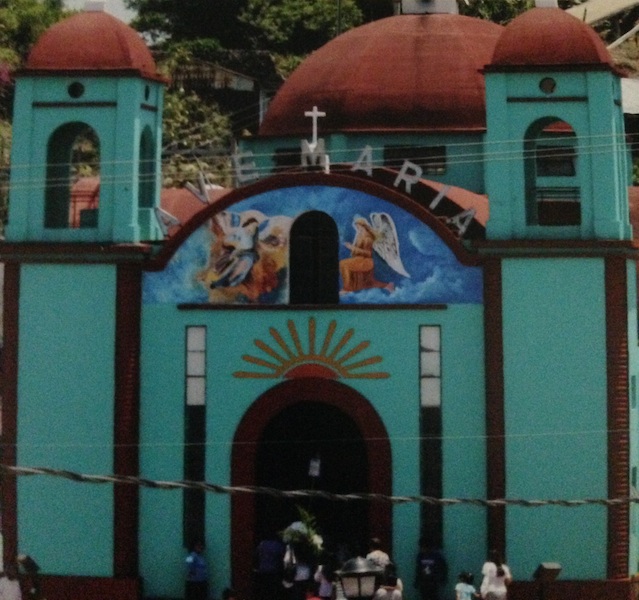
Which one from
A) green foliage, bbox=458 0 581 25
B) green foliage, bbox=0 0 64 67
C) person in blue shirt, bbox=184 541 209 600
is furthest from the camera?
green foliage, bbox=0 0 64 67

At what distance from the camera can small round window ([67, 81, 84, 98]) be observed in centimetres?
3073

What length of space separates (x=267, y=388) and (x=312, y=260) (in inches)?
84.9

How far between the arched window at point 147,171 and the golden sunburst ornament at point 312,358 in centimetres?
401

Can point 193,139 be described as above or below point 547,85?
above

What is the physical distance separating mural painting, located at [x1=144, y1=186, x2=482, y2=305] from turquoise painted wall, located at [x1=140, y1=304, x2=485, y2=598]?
28cm

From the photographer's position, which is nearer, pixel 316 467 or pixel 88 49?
pixel 316 467

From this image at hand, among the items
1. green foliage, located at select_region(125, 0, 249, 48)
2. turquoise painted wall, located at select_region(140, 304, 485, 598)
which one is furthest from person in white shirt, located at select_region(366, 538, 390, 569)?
green foliage, located at select_region(125, 0, 249, 48)

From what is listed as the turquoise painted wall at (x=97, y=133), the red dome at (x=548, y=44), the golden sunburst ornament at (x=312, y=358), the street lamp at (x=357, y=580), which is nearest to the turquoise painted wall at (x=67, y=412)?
the turquoise painted wall at (x=97, y=133)

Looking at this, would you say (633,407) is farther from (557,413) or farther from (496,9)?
(496,9)

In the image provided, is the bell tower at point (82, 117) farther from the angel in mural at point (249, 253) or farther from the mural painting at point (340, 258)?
the angel in mural at point (249, 253)

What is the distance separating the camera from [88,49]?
3067 centimetres

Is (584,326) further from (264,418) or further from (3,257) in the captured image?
(3,257)

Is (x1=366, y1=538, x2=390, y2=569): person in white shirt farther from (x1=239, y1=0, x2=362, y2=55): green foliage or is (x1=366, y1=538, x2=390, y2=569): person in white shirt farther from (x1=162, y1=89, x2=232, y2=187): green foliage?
(x1=239, y1=0, x2=362, y2=55): green foliage

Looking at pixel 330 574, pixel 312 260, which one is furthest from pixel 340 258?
pixel 330 574
